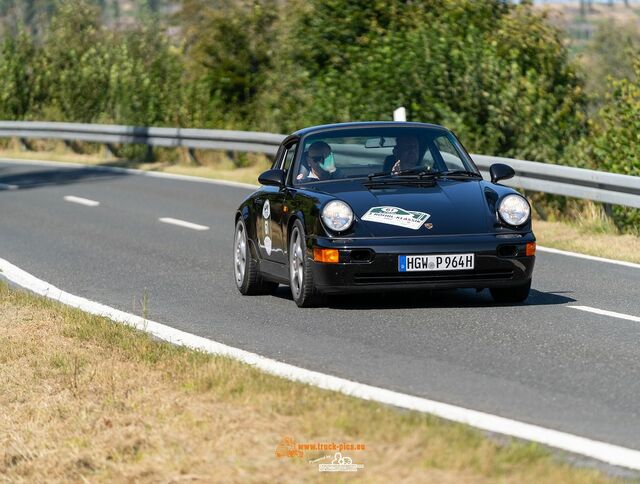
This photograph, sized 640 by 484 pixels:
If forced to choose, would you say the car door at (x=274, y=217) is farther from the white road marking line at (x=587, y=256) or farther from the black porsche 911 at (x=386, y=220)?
the white road marking line at (x=587, y=256)

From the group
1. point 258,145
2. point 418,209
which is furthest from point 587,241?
point 258,145

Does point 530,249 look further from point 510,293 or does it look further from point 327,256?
point 327,256

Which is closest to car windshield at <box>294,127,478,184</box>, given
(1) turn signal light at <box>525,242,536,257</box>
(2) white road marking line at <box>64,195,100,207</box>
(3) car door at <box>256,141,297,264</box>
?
(3) car door at <box>256,141,297,264</box>

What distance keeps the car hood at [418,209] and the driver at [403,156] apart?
392 millimetres

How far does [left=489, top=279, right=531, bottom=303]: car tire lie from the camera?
1031cm

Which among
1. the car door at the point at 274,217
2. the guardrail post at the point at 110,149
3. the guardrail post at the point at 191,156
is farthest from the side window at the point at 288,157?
the guardrail post at the point at 110,149

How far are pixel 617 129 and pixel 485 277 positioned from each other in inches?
346

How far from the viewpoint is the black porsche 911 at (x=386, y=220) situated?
981 centimetres

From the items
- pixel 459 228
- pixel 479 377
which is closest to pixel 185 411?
pixel 479 377

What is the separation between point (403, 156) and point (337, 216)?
4.11ft

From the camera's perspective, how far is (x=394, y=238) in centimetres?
984

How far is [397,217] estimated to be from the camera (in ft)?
32.7

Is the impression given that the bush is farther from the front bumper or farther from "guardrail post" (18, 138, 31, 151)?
the front bumper

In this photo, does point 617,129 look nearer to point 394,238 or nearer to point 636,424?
point 394,238
